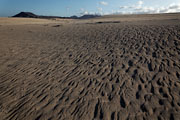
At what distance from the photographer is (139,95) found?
3.80 m

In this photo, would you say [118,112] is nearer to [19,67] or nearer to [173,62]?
[173,62]

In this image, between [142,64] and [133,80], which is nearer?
[133,80]

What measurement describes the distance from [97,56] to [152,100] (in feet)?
13.1

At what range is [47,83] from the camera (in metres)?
4.73

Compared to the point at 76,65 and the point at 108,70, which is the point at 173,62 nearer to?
the point at 108,70

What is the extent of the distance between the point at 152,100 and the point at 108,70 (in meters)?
2.24

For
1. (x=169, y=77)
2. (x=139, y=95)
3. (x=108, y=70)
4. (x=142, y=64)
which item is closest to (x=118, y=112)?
(x=139, y=95)

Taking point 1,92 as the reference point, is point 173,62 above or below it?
above

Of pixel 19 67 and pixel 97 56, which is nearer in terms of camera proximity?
pixel 19 67

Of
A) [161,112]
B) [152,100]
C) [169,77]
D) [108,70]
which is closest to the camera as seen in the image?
[161,112]

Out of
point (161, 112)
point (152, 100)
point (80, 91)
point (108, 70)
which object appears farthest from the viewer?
point (108, 70)

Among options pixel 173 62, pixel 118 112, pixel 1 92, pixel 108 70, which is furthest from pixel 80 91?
pixel 173 62

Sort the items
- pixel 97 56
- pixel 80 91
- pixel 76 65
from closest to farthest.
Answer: pixel 80 91 < pixel 76 65 < pixel 97 56

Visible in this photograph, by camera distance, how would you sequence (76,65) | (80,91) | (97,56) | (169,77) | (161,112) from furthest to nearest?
(97,56) < (76,65) < (169,77) < (80,91) < (161,112)
